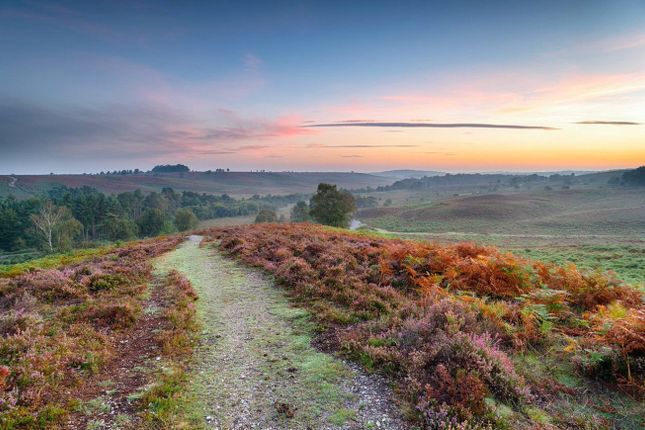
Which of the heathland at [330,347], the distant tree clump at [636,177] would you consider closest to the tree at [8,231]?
the heathland at [330,347]

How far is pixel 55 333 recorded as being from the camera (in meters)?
8.02

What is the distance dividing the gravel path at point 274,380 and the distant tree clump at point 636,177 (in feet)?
678

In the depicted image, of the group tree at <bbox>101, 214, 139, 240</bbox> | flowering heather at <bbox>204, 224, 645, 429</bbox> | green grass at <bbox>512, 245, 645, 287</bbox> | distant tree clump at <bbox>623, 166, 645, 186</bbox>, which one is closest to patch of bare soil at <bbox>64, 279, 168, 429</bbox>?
flowering heather at <bbox>204, 224, 645, 429</bbox>

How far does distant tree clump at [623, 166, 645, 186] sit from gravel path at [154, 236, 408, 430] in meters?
207

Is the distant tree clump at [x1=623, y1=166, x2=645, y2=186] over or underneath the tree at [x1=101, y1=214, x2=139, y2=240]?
over

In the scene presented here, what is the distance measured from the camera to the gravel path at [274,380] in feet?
17.6

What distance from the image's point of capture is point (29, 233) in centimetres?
7781

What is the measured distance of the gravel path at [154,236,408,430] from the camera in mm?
5375

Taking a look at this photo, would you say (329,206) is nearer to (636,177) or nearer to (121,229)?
(121,229)

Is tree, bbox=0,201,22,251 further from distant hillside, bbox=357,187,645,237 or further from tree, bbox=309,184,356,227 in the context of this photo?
distant hillside, bbox=357,187,645,237

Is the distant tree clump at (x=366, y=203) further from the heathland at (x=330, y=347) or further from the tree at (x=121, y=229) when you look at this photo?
the heathland at (x=330, y=347)

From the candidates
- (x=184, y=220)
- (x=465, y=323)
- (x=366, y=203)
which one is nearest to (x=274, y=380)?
(x=465, y=323)

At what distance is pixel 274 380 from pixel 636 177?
214203 mm

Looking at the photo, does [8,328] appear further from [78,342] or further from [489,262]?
[489,262]
